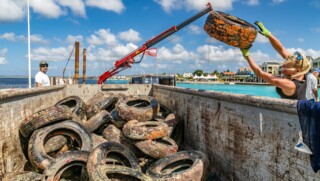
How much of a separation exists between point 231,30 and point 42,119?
12.1 feet

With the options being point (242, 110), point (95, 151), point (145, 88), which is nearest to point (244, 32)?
point (242, 110)

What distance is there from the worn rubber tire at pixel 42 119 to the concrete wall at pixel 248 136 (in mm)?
2614

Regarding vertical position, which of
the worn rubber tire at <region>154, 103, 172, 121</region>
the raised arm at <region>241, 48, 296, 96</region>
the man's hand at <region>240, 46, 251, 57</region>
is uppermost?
the man's hand at <region>240, 46, 251, 57</region>

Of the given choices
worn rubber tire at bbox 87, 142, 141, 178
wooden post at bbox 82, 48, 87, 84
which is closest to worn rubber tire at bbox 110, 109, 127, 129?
worn rubber tire at bbox 87, 142, 141, 178

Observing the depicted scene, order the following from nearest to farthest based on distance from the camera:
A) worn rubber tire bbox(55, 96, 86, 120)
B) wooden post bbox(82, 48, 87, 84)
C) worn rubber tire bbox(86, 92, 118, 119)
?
worn rubber tire bbox(55, 96, 86, 120), worn rubber tire bbox(86, 92, 118, 119), wooden post bbox(82, 48, 87, 84)

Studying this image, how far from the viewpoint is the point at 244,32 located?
4.00 m

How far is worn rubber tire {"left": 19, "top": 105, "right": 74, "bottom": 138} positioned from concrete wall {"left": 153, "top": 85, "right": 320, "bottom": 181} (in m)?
2.61

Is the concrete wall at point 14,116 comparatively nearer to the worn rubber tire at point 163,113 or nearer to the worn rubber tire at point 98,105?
the worn rubber tire at point 98,105

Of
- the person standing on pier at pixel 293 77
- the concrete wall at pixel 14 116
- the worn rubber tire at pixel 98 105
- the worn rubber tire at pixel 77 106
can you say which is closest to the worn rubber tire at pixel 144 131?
the concrete wall at pixel 14 116

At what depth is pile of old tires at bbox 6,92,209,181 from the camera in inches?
157

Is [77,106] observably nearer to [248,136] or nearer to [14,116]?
[14,116]

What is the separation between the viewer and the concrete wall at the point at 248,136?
113 inches

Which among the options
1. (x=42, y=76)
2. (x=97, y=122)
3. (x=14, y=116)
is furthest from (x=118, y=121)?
(x=42, y=76)

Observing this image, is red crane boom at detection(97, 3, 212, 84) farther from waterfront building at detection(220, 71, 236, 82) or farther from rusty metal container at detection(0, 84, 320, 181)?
waterfront building at detection(220, 71, 236, 82)
